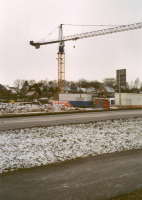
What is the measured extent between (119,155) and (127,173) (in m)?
1.67

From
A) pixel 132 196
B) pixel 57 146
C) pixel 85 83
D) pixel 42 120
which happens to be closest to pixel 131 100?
pixel 42 120

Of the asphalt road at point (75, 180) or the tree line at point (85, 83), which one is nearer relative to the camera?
the asphalt road at point (75, 180)

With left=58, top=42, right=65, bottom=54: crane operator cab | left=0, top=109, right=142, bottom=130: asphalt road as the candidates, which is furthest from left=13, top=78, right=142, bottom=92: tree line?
left=0, top=109, right=142, bottom=130: asphalt road

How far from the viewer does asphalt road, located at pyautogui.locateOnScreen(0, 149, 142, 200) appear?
4250 mm

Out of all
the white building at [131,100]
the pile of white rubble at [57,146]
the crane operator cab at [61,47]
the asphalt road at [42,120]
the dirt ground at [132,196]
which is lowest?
the dirt ground at [132,196]

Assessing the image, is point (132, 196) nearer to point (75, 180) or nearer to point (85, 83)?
point (75, 180)

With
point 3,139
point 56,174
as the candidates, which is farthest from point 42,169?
point 3,139

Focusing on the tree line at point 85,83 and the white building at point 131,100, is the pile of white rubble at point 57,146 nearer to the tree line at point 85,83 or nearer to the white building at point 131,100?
the white building at point 131,100

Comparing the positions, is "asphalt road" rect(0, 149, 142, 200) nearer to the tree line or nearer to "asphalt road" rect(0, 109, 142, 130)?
"asphalt road" rect(0, 109, 142, 130)

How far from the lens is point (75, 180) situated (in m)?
4.95

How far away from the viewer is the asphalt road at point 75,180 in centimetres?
425

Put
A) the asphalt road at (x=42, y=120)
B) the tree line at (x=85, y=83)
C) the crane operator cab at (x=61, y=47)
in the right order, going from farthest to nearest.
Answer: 1. the tree line at (x=85, y=83)
2. the crane operator cab at (x=61, y=47)
3. the asphalt road at (x=42, y=120)

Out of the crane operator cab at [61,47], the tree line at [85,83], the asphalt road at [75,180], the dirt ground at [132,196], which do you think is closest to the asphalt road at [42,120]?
the asphalt road at [75,180]

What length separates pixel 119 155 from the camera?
7148 mm
